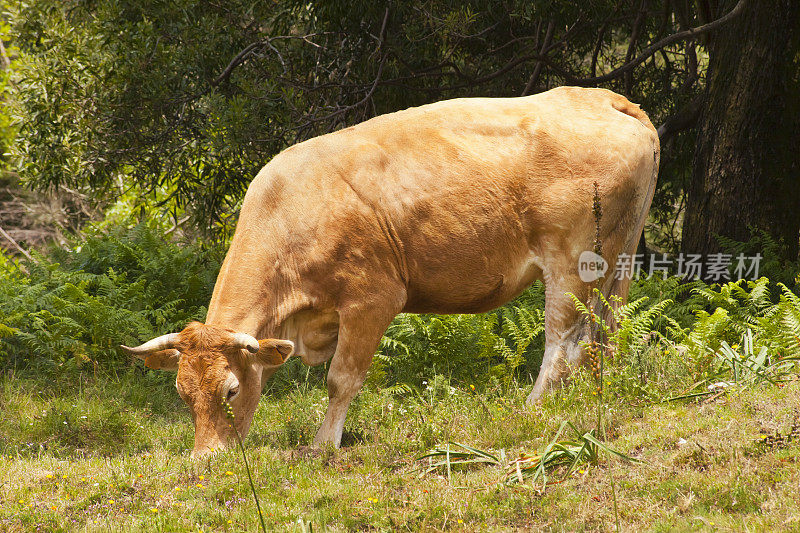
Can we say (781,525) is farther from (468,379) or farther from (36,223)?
(36,223)

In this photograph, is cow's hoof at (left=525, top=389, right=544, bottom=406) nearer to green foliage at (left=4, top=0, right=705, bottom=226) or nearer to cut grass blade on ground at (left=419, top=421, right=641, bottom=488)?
cut grass blade on ground at (left=419, top=421, right=641, bottom=488)

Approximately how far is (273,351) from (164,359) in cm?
91

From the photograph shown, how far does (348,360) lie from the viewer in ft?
24.3

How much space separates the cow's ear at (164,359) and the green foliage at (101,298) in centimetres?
326

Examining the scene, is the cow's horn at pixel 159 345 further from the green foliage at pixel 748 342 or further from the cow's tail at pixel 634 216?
the green foliage at pixel 748 342

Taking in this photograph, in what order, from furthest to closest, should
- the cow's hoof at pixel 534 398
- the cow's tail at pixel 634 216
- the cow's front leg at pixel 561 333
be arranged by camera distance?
the cow's tail at pixel 634 216
the cow's front leg at pixel 561 333
the cow's hoof at pixel 534 398

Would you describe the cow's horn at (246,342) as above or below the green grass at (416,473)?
above

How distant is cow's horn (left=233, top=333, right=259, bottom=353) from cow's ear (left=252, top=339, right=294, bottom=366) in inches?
6.6

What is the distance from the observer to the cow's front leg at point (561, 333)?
25.9 ft

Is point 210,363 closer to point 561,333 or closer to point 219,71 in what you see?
point 561,333

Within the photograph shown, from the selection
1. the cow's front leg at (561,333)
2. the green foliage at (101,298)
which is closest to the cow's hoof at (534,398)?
the cow's front leg at (561,333)

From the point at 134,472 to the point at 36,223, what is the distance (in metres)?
20.4

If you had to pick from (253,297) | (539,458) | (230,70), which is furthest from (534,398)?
(230,70)

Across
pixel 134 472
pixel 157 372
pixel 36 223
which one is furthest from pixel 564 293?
pixel 36 223
